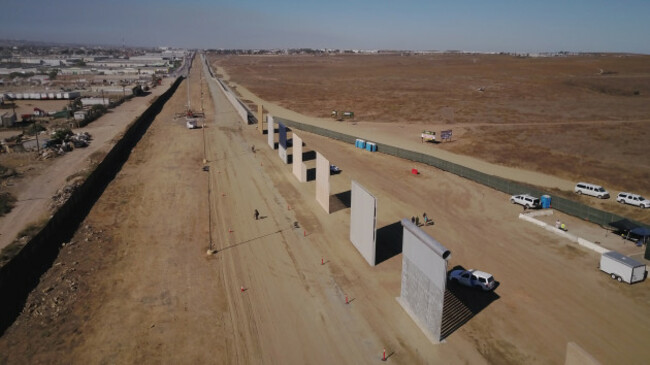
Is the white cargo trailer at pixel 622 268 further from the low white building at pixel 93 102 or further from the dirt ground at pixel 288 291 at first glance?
the low white building at pixel 93 102

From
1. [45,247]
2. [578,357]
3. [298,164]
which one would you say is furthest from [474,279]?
[45,247]

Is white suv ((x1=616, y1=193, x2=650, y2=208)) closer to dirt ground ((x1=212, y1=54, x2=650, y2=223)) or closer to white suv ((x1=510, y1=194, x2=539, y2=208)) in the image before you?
dirt ground ((x1=212, y1=54, x2=650, y2=223))

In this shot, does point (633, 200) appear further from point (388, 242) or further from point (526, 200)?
point (388, 242)

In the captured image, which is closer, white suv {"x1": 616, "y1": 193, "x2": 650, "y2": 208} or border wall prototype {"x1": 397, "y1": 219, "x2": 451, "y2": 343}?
border wall prototype {"x1": 397, "y1": 219, "x2": 451, "y2": 343}

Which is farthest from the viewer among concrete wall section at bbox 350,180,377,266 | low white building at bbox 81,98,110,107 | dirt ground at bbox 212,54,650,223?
low white building at bbox 81,98,110,107

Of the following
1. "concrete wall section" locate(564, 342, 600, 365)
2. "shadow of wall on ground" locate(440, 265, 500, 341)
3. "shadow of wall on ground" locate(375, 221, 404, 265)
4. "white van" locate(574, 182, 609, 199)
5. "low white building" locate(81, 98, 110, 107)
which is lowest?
"shadow of wall on ground" locate(440, 265, 500, 341)

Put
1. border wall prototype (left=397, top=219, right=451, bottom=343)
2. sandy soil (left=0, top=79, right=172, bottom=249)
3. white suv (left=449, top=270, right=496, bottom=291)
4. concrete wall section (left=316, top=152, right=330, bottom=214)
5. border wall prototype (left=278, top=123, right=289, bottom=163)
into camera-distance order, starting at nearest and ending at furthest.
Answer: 1. border wall prototype (left=397, top=219, right=451, bottom=343)
2. white suv (left=449, top=270, right=496, bottom=291)
3. sandy soil (left=0, top=79, right=172, bottom=249)
4. concrete wall section (left=316, top=152, right=330, bottom=214)
5. border wall prototype (left=278, top=123, right=289, bottom=163)

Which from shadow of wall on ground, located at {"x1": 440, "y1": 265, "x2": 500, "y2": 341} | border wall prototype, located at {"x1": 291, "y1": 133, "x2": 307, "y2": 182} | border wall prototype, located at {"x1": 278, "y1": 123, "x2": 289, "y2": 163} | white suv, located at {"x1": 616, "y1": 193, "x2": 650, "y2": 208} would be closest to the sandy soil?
border wall prototype, located at {"x1": 278, "y1": 123, "x2": 289, "y2": 163}
